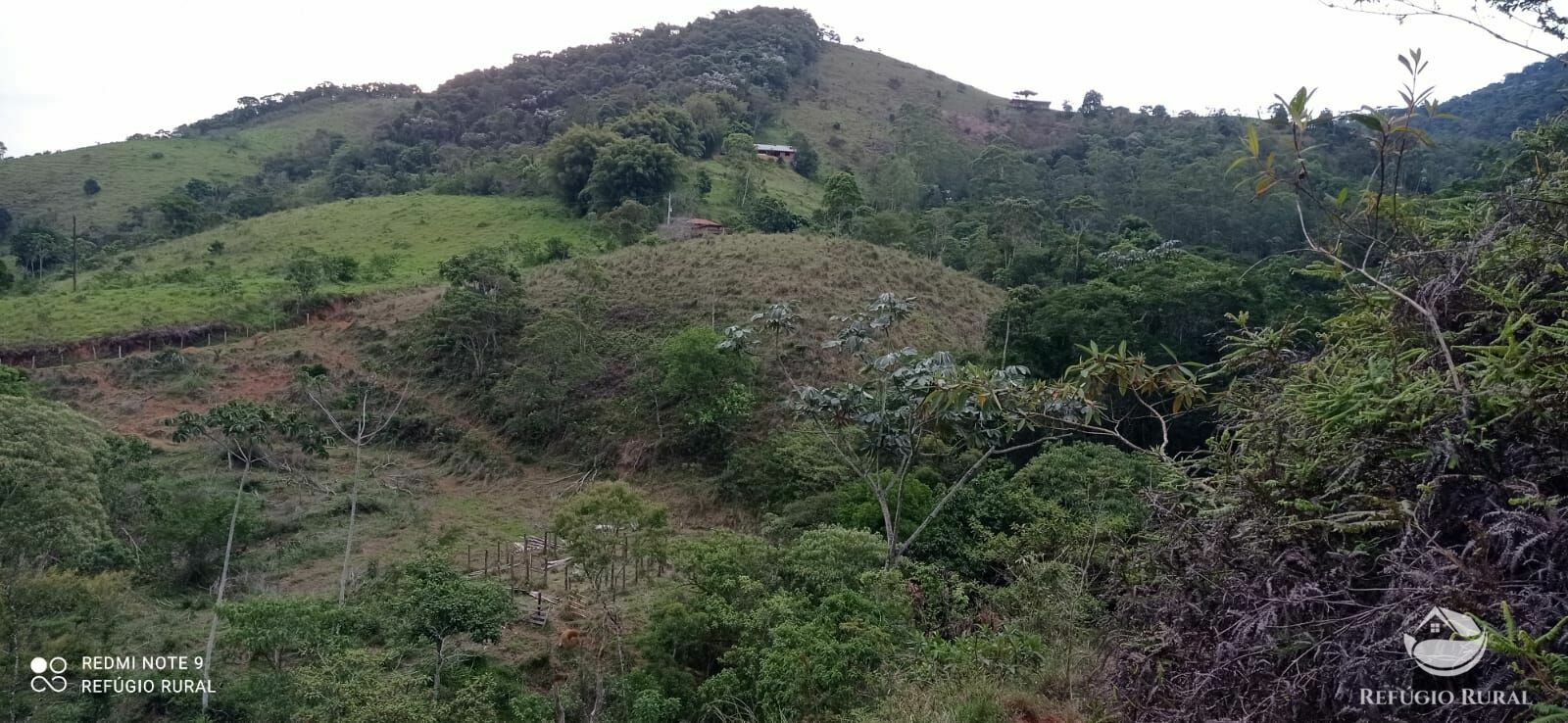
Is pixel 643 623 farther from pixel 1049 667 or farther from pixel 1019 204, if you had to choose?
pixel 1019 204

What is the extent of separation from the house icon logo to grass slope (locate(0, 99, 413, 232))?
4836 centimetres

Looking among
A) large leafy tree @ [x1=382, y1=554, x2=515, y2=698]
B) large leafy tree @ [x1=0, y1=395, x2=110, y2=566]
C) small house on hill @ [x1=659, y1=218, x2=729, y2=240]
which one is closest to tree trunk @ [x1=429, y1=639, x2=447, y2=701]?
large leafy tree @ [x1=382, y1=554, x2=515, y2=698]

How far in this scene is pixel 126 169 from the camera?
4431 cm

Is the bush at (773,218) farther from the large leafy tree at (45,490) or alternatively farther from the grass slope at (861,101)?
the large leafy tree at (45,490)

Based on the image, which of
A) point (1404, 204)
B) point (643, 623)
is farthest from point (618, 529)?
point (1404, 204)

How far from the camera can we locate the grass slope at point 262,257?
73.5 ft

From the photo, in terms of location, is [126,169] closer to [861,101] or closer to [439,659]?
[861,101]

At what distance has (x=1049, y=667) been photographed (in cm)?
450

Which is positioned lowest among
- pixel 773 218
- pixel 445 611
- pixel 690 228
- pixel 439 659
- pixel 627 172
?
pixel 439 659

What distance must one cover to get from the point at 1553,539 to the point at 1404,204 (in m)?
1.76

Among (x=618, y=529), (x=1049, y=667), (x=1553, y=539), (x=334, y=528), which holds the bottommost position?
(x=334, y=528)

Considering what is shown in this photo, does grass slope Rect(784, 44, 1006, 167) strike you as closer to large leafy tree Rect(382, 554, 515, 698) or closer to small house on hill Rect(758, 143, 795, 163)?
small house on hill Rect(758, 143, 795, 163)

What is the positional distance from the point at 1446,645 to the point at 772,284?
19.5 metres

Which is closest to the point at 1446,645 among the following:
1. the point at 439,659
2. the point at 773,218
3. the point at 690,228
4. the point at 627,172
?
the point at 439,659
